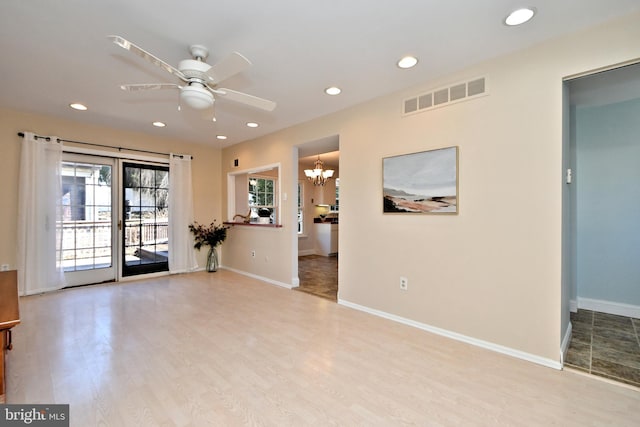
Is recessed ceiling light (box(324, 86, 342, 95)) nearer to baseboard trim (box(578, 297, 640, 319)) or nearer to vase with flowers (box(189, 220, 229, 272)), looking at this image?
vase with flowers (box(189, 220, 229, 272))

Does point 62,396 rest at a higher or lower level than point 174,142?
lower

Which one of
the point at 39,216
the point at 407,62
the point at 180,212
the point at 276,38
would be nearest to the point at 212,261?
the point at 180,212

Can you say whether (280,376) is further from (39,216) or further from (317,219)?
(317,219)

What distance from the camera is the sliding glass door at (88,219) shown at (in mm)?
4410

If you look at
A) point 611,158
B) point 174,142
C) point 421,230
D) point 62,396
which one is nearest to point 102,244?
point 174,142

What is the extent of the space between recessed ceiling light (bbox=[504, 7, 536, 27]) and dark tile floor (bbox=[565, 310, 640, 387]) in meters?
2.59

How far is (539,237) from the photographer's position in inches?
89.5

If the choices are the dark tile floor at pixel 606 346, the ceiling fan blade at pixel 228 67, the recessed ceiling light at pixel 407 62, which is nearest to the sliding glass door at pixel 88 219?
the ceiling fan blade at pixel 228 67

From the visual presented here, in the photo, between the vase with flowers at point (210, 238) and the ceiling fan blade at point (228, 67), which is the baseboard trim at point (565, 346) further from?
the vase with flowers at point (210, 238)

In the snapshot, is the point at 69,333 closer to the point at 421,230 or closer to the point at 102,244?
the point at 102,244

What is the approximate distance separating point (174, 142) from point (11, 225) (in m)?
2.60

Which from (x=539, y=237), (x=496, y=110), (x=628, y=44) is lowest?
Answer: (x=539, y=237)

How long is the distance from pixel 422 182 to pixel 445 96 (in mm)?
853

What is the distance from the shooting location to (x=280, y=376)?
2072 millimetres
